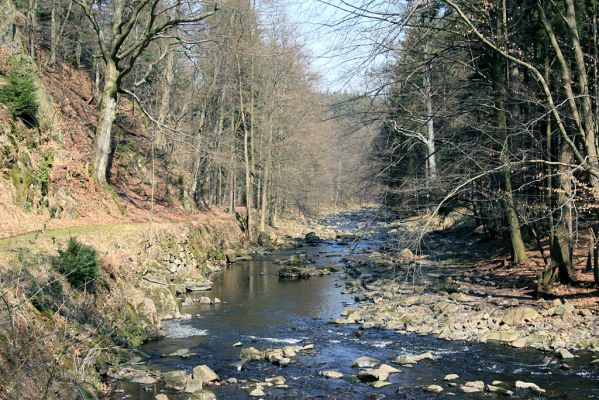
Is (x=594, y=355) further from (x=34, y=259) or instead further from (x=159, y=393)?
(x=34, y=259)

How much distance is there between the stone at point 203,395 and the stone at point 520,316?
24.9ft

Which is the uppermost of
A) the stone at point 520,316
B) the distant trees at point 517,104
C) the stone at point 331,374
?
the distant trees at point 517,104

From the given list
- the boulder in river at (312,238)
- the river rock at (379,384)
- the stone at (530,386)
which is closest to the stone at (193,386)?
the river rock at (379,384)

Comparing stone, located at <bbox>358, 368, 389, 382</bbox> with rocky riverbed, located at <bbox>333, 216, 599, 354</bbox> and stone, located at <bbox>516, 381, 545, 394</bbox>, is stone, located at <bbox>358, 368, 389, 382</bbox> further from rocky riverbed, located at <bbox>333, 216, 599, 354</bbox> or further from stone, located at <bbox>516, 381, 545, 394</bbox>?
stone, located at <bbox>516, 381, 545, 394</bbox>

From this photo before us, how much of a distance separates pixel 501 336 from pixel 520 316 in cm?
105

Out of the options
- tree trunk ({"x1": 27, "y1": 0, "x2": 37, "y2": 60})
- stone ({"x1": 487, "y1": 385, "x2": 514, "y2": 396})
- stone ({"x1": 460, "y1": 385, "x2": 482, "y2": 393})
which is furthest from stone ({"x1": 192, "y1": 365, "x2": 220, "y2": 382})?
tree trunk ({"x1": 27, "y1": 0, "x2": 37, "y2": 60})

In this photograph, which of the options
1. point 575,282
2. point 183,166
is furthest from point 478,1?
point 183,166

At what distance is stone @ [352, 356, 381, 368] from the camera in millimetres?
11188

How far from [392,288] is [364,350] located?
6415 millimetres

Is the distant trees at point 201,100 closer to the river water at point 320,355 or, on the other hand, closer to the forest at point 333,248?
the forest at point 333,248

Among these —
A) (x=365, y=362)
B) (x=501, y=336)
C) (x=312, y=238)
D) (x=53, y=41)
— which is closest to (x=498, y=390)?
(x=365, y=362)

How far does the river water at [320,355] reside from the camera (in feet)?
31.8

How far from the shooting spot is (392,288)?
18.6 m

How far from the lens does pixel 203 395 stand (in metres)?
9.42
